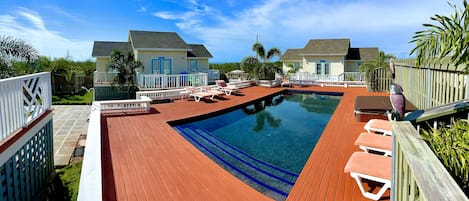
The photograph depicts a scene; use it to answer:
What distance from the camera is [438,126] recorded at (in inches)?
150

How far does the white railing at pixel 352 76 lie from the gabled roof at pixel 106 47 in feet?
56.3

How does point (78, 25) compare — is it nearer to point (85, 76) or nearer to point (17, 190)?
point (85, 76)

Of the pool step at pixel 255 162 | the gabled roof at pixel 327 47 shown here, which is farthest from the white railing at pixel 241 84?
the pool step at pixel 255 162

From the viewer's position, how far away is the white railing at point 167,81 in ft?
51.7

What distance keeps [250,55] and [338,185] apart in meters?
19.5

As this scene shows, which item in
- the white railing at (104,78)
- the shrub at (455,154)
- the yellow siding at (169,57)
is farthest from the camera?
the yellow siding at (169,57)

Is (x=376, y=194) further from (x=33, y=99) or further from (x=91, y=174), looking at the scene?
(x=33, y=99)

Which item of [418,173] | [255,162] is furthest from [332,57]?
[418,173]

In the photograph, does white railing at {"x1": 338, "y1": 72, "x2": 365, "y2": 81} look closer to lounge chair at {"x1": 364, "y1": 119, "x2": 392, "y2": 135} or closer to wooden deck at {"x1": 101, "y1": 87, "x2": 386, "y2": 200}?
wooden deck at {"x1": 101, "y1": 87, "x2": 386, "y2": 200}

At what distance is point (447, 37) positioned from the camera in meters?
2.40

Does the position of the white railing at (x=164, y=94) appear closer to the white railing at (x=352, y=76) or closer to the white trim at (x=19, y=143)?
the white trim at (x=19, y=143)

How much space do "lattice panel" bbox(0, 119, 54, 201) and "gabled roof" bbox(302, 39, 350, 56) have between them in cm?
2339

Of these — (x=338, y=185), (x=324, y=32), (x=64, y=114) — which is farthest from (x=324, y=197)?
(x=324, y=32)

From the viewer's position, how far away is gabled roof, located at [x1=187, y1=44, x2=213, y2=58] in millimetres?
23781
